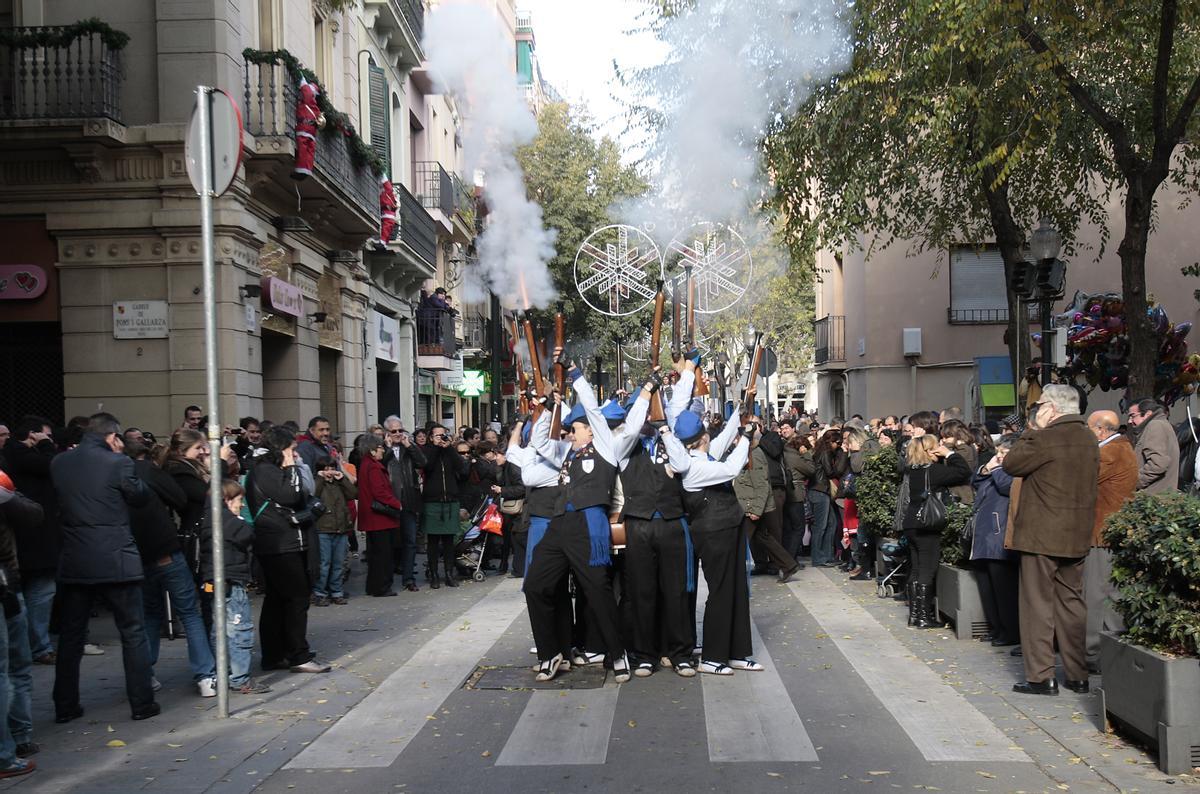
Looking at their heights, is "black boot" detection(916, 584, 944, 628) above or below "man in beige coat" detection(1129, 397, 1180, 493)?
below

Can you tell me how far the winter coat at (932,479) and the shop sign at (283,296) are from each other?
32.1 ft

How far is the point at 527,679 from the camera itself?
355 inches

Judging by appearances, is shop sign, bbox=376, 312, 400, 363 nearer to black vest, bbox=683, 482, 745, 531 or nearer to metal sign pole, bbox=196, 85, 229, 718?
black vest, bbox=683, 482, 745, 531

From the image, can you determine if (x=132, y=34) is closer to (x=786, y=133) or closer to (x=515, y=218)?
(x=786, y=133)

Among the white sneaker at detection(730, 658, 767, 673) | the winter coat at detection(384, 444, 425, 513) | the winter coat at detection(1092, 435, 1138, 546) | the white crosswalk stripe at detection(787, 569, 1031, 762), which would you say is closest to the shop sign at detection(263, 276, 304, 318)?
A: the winter coat at detection(384, 444, 425, 513)

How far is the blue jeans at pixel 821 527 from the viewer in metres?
16.0

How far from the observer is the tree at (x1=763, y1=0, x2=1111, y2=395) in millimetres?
14445

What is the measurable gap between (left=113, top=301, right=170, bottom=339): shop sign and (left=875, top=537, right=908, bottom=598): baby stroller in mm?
9002

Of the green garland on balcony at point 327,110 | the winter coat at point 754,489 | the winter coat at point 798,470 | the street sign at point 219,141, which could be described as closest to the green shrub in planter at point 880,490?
the winter coat at point 754,489

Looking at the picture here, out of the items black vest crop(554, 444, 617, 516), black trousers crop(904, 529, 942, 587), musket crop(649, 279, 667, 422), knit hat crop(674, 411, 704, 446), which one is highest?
musket crop(649, 279, 667, 422)

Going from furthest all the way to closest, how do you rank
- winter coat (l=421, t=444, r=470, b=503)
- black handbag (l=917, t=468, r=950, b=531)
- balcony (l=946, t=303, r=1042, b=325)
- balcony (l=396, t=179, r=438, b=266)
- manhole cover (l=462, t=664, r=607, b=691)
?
balcony (l=946, t=303, r=1042, b=325) < balcony (l=396, t=179, r=438, b=266) < winter coat (l=421, t=444, r=470, b=503) < black handbag (l=917, t=468, r=950, b=531) < manhole cover (l=462, t=664, r=607, b=691)

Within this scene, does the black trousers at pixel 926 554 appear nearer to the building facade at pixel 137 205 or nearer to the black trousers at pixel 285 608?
the black trousers at pixel 285 608

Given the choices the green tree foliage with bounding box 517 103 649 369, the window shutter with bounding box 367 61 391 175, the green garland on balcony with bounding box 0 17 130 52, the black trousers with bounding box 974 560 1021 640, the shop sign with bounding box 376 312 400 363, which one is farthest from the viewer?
the green tree foliage with bounding box 517 103 649 369

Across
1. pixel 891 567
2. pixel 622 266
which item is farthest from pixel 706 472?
pixel 622 266
